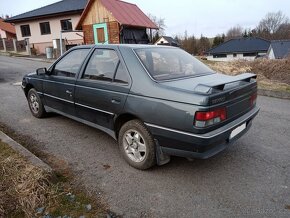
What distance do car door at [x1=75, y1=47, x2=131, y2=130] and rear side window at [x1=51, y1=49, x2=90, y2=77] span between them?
0.82 ft

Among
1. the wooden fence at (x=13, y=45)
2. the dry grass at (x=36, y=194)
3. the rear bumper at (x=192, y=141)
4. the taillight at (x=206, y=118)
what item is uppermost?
the wooden fence at (x=13, y=45)

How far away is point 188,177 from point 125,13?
2244 cm

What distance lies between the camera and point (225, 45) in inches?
2450

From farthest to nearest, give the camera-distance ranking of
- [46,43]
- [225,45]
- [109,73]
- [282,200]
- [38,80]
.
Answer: [225,45] < [46,43] < [38,80] < [109,73] < [282,200]

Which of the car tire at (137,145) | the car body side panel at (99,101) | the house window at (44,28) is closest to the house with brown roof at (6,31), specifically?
the house window at (44,28)

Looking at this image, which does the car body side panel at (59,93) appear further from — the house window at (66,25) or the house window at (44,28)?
the house window at (44,28)

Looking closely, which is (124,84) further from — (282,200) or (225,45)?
(225,45)

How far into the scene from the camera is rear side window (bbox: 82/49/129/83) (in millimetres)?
3545

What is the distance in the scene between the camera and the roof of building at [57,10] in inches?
1027

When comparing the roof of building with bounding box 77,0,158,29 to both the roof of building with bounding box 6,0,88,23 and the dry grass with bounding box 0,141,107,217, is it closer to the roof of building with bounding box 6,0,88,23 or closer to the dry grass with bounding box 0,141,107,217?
the roof of building with bounding box 6,0,88,23

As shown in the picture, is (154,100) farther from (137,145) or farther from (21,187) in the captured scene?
(21,187)

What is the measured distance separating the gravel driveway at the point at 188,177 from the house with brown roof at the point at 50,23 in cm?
2280

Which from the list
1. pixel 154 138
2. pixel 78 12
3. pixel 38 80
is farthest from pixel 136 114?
pixel 78 12

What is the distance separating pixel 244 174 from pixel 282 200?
1.92 feet
